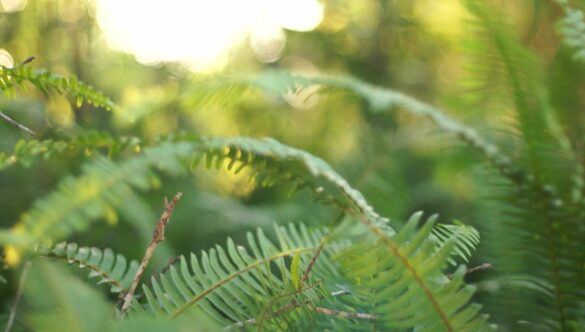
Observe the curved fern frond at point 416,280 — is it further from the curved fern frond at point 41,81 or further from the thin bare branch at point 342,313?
the curved fern frond at point 41,81

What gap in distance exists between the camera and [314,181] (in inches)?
28.2

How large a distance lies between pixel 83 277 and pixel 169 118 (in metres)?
1.17

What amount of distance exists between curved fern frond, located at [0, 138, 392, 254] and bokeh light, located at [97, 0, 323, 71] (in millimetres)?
1681

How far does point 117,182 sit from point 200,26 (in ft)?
6.71

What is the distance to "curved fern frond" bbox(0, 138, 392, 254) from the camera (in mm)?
388

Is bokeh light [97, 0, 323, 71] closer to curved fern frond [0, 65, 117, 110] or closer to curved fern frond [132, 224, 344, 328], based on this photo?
curved fern frond [0, 65, 117, 110]

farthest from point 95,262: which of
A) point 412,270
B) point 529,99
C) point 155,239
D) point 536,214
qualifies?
point 529,99

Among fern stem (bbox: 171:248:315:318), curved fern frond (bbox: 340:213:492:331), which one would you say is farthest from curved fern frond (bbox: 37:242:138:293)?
curved fern frond (bbox: 340:213:492:331)

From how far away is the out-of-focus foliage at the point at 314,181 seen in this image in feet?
1.57

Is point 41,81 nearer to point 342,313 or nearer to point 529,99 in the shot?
point 342,313

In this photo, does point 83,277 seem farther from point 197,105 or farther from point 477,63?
point 477,63

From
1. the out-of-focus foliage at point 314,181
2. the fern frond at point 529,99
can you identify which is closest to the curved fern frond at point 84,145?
the out-of-focus foliage at point 314,181

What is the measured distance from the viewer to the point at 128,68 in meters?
2.08

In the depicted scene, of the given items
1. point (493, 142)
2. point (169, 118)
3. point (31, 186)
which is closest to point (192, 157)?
point (493, 142)
